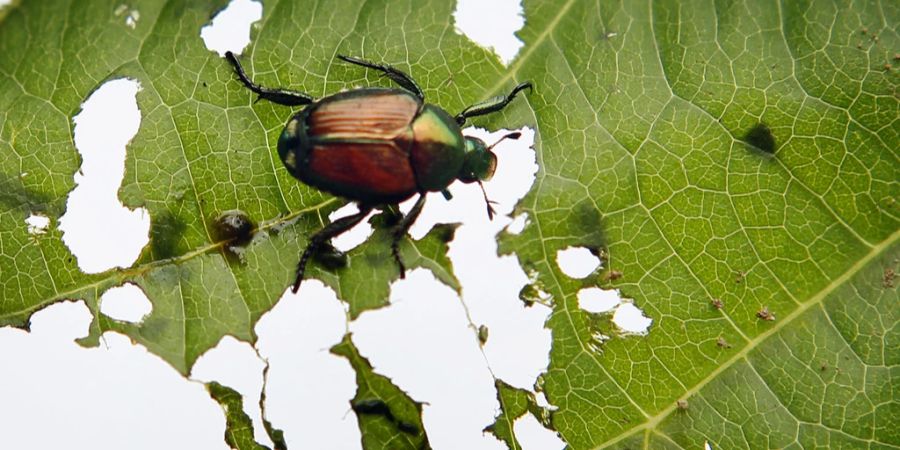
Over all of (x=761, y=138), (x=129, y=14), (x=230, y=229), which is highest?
(x=129, y=14)

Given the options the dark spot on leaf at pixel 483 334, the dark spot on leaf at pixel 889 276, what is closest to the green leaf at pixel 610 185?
the dark spot on leaf at pixel 889 276

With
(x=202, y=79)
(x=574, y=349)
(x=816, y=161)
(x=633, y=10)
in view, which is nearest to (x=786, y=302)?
(x=816, y=161)

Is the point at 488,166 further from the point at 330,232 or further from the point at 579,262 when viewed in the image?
the point at 330,232

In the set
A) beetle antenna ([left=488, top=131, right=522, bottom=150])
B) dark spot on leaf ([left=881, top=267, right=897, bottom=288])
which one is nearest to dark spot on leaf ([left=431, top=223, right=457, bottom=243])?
beetle antenna ([left=488, top=131, right=522, bottom=150])

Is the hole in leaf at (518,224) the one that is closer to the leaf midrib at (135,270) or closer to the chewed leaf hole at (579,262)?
the chewed leaf hole at (579,262)

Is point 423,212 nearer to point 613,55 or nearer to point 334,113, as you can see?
point 334,113

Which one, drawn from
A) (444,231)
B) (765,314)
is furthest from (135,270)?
(765,314)
